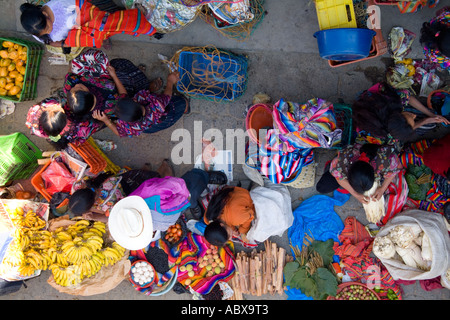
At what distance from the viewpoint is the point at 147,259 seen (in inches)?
192

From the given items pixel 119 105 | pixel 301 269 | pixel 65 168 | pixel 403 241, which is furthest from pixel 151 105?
pixel 403 241

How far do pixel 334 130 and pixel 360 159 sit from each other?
1.33 ft

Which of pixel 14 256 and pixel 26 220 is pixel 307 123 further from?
pixel 14 256

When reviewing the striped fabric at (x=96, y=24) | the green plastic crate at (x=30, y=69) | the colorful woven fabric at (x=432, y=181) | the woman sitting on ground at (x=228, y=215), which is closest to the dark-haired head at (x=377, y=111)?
the colorful woven fabric at (x=432, y=181)

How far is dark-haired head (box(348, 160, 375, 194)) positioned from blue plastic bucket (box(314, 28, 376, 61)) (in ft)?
3.99

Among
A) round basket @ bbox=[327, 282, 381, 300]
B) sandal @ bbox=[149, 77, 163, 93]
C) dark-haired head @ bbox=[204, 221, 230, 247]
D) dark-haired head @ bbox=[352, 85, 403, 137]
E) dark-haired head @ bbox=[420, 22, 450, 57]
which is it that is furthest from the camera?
sandal @ bbox=[149, 77, 163, 93]

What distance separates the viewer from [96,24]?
3.88 meters

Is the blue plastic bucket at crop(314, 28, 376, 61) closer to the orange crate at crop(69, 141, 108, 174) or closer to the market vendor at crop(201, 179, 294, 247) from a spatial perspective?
the market vendor at crop(201, 179, 294, 247)

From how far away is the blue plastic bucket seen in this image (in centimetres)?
371

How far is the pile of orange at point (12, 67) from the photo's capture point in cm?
464


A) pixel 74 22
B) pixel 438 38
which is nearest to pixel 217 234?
pixel 74 22

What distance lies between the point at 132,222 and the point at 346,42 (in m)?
3.04

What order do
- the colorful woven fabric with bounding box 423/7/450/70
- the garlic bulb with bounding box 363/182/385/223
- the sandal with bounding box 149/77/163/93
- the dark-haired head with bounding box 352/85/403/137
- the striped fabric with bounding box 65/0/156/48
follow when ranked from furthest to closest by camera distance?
the sandal with bounding box 149/77/163/93
the garlic bulb with bounding box 363/182/385/223
the striped fabric with bounding box 65/0/156/48
the colorful woven fabric with bounding box 423/7/450/70
the dark-haired head with bounding box 352/85/403/137

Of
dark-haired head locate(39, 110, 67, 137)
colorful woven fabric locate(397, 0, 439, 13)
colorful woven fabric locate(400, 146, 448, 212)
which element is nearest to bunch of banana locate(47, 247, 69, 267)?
dark-haired head locate(39, 110, 67, 137)
